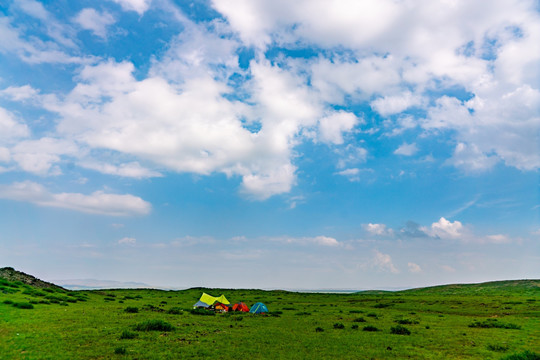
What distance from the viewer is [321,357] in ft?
64.5

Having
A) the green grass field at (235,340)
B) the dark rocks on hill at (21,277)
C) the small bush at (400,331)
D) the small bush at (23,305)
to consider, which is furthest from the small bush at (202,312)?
the dark rocks on hill at (21,277)

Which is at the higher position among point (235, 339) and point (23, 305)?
point (23, 305)

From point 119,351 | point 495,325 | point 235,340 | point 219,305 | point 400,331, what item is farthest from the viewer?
point 219,305

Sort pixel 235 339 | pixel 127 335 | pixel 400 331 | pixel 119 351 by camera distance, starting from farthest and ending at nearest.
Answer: pixel 400 331
pixel 235 339
pixel 127 335
pixel 119 351

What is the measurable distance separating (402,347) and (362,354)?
14.4 feet

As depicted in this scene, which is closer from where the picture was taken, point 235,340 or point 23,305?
point 235,340

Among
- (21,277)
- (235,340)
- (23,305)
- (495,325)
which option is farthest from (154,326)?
(21,277)

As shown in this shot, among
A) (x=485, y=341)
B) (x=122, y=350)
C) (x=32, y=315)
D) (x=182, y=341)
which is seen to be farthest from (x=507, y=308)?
(x=32, y=315)

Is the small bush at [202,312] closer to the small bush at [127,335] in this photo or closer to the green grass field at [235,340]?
the green grass field at [235,340]

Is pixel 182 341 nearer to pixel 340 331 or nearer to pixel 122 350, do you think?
pixel 122 350

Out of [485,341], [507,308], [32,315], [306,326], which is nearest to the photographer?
[485,341]

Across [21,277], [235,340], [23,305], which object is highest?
[21,277]

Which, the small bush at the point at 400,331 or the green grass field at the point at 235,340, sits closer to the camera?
the green grass field at the point at 235,340

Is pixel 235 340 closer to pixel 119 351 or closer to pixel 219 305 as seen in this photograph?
pixel 119 351
